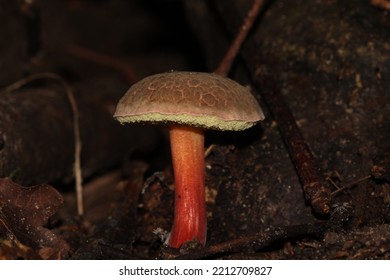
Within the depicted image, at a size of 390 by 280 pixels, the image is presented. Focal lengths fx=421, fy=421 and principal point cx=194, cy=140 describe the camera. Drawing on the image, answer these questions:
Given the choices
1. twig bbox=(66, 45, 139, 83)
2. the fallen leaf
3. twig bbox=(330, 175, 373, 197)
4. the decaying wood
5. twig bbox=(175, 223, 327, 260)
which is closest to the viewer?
twig bbox=(175, 223, 327, 260)

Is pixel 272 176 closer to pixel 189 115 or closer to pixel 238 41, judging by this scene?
pixel 189 115

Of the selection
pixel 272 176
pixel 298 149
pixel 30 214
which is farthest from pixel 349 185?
pixel 30 214

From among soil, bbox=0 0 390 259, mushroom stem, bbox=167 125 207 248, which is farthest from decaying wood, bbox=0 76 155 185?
mushroom stem, bbox=167 125 207 248

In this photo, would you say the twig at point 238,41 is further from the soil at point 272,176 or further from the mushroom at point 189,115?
the mushroom at point 189,115

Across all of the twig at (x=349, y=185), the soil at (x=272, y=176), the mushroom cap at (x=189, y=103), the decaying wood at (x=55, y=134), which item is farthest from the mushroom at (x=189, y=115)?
the decaying wood at (x=55, y=134)

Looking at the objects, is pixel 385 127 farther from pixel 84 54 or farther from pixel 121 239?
pixel 84 54

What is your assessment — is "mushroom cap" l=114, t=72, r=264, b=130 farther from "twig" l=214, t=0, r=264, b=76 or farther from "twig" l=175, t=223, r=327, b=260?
"twig" l=214, t=0, r=264, b=76
